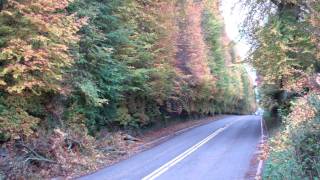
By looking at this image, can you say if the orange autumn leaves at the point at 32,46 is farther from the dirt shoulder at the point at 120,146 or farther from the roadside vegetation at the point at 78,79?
the dirt shoulder at the point at 120,146

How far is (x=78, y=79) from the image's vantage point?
806 inches

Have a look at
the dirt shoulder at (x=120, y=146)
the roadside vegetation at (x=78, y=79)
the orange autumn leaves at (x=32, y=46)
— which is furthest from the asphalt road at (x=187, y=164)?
the orange autumn leaves at (x=32, y=46)

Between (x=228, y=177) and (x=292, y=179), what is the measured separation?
6.49 metres

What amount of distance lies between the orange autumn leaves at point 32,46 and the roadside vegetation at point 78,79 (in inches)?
1.2

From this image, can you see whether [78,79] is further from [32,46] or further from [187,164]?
[187,164]

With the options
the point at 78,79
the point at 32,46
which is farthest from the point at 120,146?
the point at 32,46

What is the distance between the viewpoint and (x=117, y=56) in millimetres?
24750

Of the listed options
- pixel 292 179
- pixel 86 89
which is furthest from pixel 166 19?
pixel 292 179

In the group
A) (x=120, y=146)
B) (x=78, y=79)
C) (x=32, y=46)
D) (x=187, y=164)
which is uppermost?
(x=32, y=46)

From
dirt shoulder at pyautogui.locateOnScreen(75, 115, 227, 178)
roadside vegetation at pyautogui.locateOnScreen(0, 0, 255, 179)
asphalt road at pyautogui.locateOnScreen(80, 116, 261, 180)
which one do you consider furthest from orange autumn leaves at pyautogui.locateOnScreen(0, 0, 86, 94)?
dirt shoulder at pyautogui.locateOnScreen(75, 115, 227, 178)

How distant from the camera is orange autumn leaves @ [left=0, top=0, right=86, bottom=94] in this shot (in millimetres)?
14211

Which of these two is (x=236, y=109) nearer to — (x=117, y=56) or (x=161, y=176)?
(x=117, y=56)

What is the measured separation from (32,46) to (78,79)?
555cm

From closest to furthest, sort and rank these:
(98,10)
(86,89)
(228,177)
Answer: (228,177)
(86,89)
(98,10)
